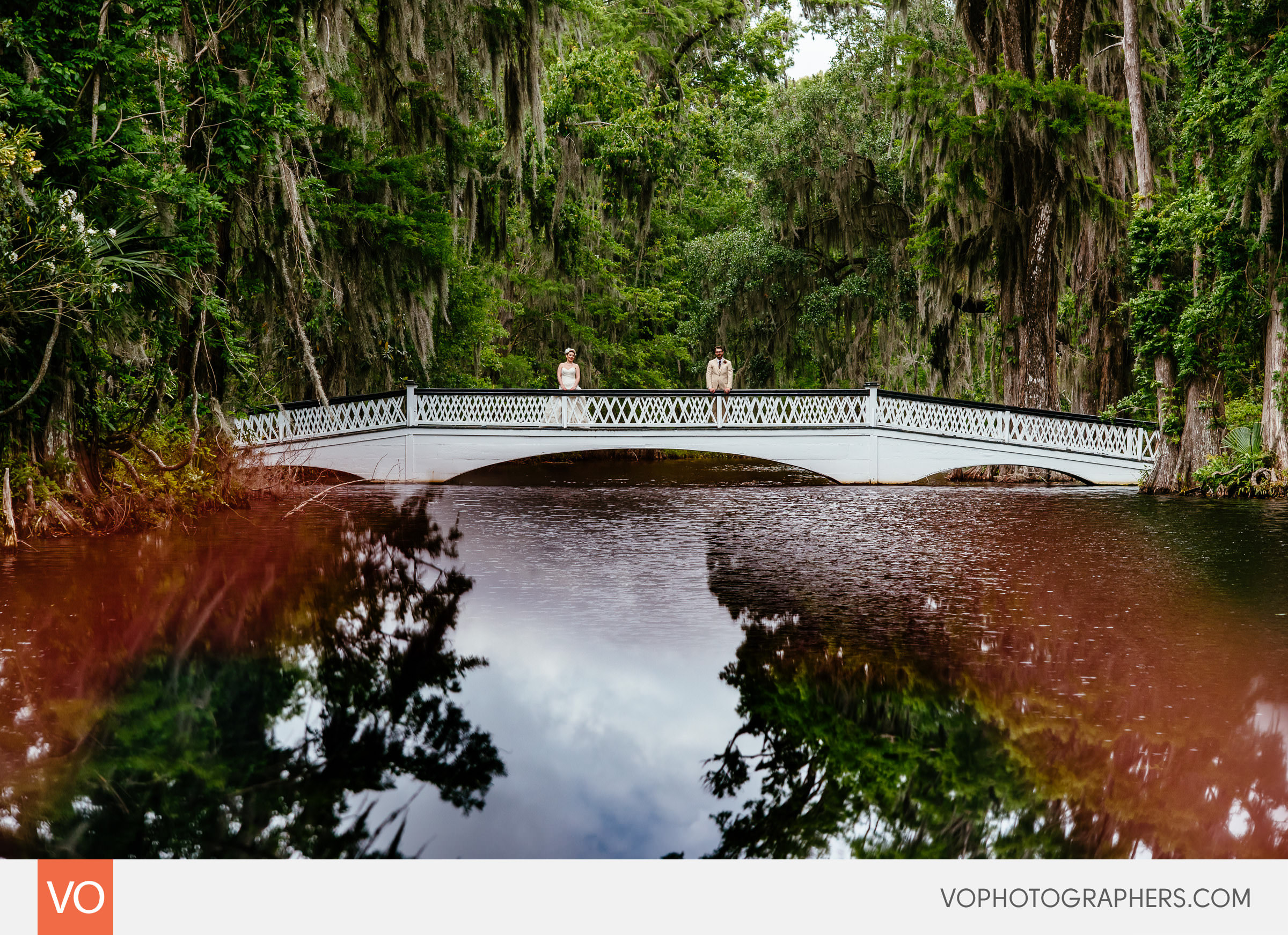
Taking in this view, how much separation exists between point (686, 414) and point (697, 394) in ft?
1.49

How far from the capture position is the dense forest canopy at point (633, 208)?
423 inches

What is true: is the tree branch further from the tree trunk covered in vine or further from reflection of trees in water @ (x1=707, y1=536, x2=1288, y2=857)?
the tree trunk covered in vine

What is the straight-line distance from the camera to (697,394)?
877 inches

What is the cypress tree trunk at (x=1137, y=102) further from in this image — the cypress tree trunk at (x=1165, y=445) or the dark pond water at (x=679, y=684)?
the dark pond water at (x=679, y=684)

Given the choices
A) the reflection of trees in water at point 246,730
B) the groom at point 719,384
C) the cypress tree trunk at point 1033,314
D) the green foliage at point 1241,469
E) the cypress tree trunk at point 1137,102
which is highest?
the cypress tree trunk at point 1137,102

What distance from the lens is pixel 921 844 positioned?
3496 mm

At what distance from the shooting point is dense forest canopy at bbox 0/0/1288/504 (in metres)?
10.7

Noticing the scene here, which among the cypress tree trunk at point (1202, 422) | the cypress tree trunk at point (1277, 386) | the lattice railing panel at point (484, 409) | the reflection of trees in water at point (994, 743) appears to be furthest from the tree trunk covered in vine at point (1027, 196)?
the reflection of trees in water at point (994, 743)

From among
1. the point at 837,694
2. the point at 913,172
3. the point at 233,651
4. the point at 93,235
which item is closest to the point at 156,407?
the point at 93,235

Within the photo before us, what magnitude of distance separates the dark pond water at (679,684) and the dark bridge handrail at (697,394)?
374 inches

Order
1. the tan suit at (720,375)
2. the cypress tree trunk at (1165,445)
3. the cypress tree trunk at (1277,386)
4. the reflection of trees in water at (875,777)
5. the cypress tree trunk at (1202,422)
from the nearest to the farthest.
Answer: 1. the reflection of trees in water at (875,777)
2. the cypress tree trunk at (1277,386)
3. the cypress tree trunk at (1202,422)
4. the cypress tree trunk at (1165,445)
5. the tan suit at (720,375)

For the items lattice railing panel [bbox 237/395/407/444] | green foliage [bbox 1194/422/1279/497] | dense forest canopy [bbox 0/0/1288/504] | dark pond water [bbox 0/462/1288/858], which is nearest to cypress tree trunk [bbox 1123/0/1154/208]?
dense forest canopy [bbox 0/0/1288/504]

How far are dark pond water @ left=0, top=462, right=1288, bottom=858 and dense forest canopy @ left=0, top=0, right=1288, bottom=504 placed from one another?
305cm

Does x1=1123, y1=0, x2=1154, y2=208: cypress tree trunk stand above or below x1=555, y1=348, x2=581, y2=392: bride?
above
